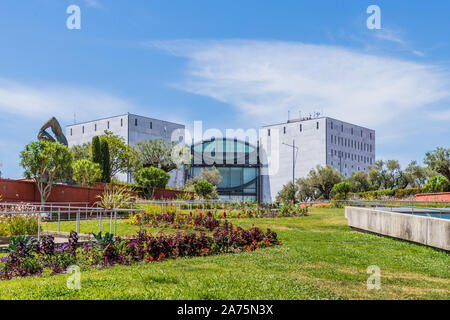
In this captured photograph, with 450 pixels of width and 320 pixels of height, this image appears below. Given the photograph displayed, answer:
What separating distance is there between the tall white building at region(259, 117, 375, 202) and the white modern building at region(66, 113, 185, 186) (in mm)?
16966

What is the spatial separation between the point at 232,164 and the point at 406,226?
216ft

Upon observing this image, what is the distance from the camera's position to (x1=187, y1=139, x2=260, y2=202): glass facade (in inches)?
3068

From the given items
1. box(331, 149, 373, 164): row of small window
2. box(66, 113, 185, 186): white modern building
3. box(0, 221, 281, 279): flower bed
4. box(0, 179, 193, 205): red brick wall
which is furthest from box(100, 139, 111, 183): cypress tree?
box(331, 149, 373, 164): row of small window

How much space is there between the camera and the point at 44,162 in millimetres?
25531

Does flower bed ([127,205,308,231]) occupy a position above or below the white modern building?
below

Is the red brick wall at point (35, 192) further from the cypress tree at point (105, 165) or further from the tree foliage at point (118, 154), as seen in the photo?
the tree foliage at point (118, 154)

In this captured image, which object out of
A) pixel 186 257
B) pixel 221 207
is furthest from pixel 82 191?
pixel 186 257

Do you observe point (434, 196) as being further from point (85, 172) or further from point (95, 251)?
point (95, 251)

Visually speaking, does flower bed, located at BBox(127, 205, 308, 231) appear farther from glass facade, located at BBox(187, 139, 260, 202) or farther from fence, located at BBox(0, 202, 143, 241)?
glass facade, located at BBox(187, 139, 260, 202)

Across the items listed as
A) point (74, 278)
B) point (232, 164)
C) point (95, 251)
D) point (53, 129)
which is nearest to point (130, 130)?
point (232, 164)

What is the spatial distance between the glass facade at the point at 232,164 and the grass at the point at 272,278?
2602 inches
